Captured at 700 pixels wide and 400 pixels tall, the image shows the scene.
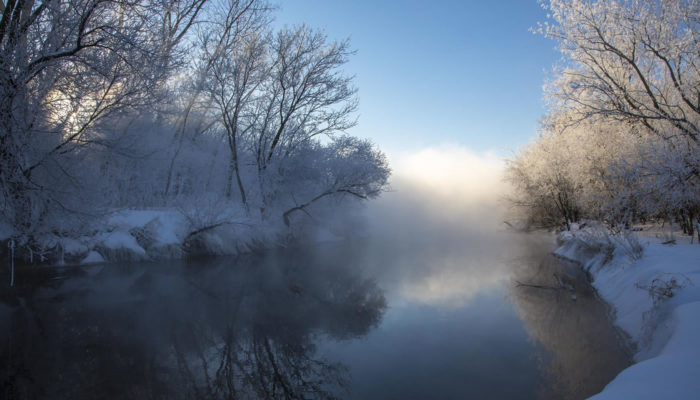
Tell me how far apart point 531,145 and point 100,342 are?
22.2 metres

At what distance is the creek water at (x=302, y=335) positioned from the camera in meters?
4.93

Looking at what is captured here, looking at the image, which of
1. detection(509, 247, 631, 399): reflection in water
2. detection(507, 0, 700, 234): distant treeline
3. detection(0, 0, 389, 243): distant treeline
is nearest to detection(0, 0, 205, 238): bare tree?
detection(0, 0, 389, 243): distant treeline

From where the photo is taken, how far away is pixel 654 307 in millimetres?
5855

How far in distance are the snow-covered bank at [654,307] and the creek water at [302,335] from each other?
16.8 inches

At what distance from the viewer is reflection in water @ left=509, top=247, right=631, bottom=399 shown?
5.04 metres

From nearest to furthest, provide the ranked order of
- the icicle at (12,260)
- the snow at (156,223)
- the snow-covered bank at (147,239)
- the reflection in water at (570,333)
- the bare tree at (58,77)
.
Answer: the reflection in water at (570,333) → the bare tree at (58,77) → the icicle at (12,260) → the snow-covered bank at (147,239) → the snow at (156,223)

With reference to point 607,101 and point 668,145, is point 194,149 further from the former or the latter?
point 668,145

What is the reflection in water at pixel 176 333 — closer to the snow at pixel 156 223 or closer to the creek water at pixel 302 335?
the creek water at pixel 302 335

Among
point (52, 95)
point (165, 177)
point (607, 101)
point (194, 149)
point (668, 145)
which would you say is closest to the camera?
point (52, 95)

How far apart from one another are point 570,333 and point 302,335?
4.49 metres

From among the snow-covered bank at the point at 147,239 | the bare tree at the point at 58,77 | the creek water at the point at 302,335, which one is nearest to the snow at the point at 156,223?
the snow-covered bank at the point at 147,239

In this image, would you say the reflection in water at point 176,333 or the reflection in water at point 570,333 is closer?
the reflection in water at point 176,333

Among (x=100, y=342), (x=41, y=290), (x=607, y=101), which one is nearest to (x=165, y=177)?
(x=41, y=290)

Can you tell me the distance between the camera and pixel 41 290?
29.3 ft
